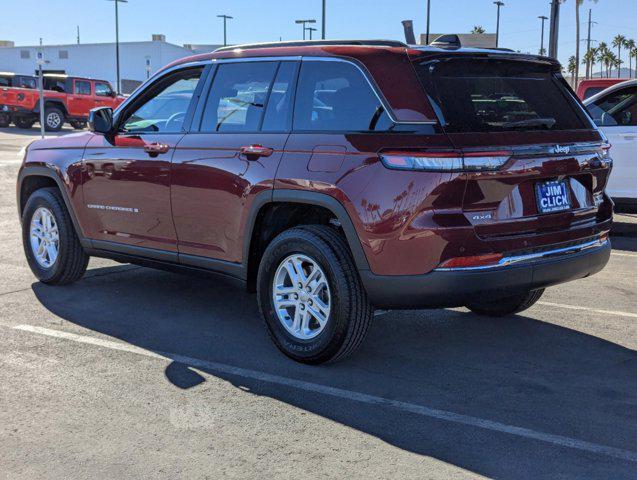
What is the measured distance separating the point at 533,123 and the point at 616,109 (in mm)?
5839

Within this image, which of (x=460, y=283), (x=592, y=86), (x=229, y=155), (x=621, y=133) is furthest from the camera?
(x=592, y=86)

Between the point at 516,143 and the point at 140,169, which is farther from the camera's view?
the point at 140,169

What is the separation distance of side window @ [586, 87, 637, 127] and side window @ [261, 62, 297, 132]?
5883 millimetres

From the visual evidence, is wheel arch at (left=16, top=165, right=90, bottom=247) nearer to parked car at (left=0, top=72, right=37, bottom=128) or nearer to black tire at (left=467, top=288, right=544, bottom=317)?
black tire at (left=467, top=288, right=544, bottom=317)

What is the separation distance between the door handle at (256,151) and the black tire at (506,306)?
191 centimetres

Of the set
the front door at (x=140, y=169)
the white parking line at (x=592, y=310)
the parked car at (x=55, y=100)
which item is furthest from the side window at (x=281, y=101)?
the parked car at (x=55, y=100)

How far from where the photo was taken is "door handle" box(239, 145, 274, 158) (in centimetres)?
469

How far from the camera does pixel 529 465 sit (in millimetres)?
3322

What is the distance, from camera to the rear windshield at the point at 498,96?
13.7ft

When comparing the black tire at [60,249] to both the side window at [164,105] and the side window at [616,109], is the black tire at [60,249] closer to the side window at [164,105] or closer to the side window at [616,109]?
the side window at [164,105]

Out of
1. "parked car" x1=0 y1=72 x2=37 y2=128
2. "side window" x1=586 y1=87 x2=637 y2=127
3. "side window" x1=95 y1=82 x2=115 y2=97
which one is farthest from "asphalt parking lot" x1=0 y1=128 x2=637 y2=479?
"side window" x1=95 y1=82 x2=115 y2=97

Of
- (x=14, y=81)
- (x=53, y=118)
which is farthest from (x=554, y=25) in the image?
(x=14, y=81)

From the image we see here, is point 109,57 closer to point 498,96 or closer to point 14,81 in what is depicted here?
point 14,81

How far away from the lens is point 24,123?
104 ft
